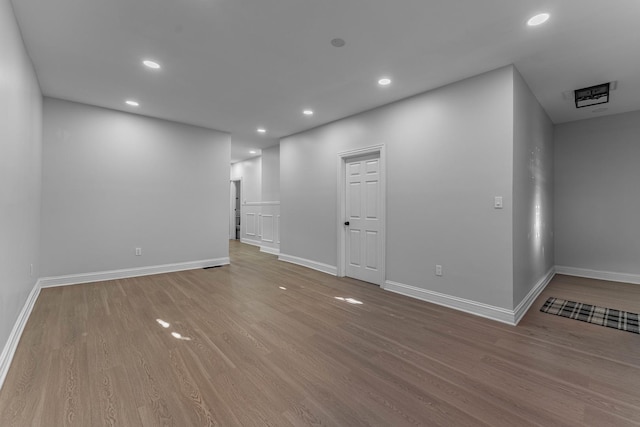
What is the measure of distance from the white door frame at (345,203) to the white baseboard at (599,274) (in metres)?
3.73

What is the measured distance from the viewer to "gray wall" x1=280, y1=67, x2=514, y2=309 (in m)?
2.99

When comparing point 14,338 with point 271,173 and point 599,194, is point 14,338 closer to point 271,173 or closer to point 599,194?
point 271,173

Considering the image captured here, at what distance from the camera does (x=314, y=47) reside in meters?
2.71

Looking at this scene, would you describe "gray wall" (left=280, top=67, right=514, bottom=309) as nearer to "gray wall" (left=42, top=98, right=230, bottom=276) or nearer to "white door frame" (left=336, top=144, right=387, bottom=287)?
"white door frame" (left=336, top=144, right=387, bottom=287)

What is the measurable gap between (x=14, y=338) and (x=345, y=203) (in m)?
4.08

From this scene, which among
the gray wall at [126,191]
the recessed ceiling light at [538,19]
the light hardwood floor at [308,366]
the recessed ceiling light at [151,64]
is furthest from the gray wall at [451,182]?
the gray wall at [126,191]

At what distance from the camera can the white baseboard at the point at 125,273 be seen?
4.03 m

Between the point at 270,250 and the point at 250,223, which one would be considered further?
the point at 250,223

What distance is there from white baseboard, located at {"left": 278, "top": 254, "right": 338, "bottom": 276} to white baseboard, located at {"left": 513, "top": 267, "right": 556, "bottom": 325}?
2593mm

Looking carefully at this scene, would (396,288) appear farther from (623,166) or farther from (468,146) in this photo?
(623,166)

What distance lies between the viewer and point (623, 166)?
4.54 meters

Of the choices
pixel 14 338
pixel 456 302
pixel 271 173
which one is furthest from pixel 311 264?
pixel 14 338

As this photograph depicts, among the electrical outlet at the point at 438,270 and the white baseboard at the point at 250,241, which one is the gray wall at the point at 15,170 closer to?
the electrical outlet at the point at 438,270

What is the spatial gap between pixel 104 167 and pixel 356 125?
4158 millimetres
